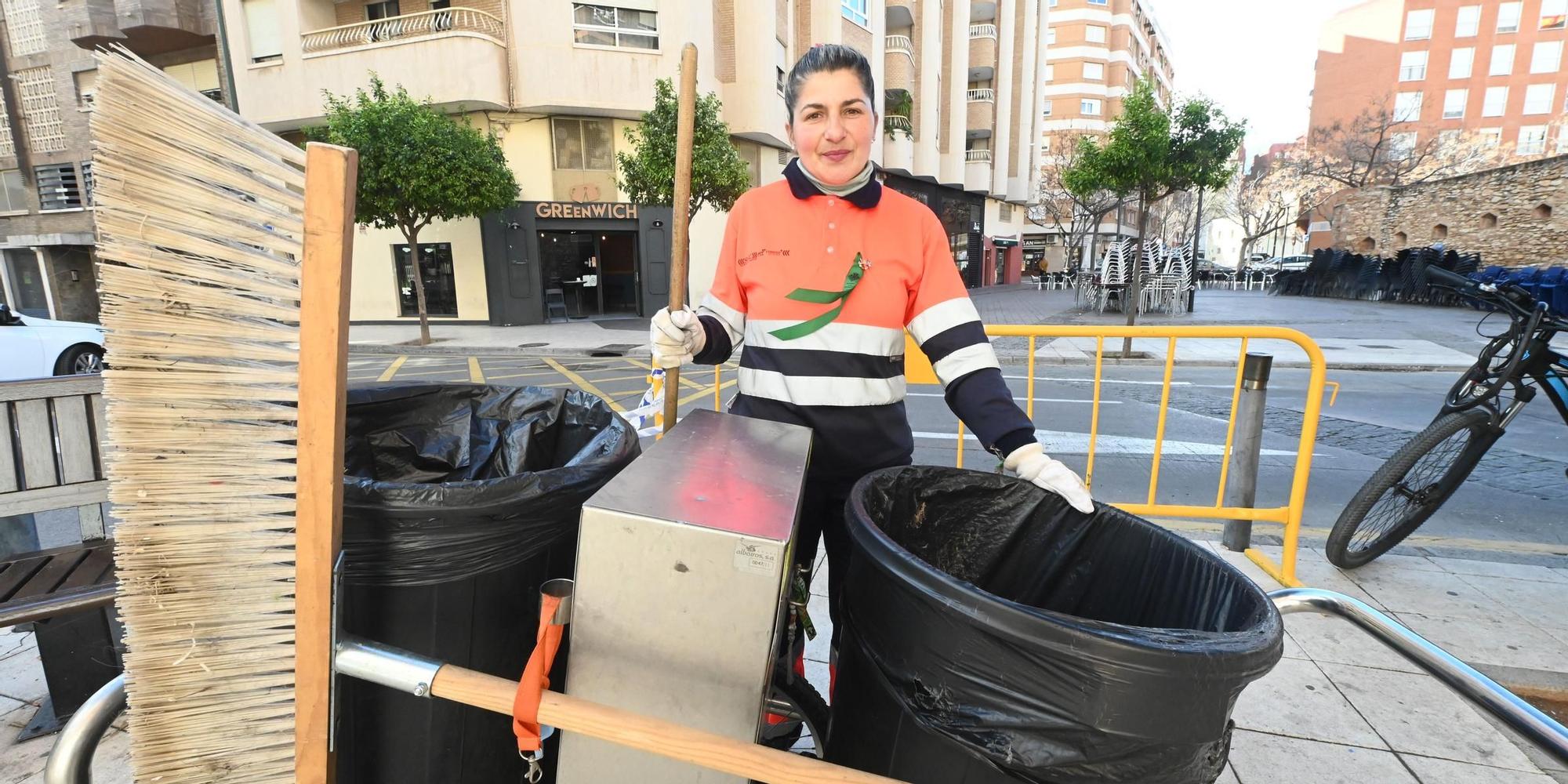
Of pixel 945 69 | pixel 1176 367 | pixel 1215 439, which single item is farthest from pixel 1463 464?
pixel 945 69

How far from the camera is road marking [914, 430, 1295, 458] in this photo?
18.2ft

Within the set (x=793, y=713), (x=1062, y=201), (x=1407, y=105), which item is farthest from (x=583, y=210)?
(x=1407, y=105)

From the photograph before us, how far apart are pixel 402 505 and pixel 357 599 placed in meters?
0.22

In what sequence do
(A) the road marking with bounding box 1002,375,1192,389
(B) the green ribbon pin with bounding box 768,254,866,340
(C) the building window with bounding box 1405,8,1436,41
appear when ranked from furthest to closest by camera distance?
(C) the building window with bounding box 1405,8,1436,41 < (A) the road marking with bounding box 1002,375,1192,389 < (B) the green ribbon pin with bounding box 768,254,866,340

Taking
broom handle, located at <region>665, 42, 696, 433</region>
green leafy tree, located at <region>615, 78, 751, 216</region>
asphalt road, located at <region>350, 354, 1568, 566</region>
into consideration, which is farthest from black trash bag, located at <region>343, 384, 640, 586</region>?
green leafy tree, located at <region>615, 78, 751, 216</region>

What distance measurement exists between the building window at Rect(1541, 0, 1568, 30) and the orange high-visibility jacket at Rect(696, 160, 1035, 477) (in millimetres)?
73188

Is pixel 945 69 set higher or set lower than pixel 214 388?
higher

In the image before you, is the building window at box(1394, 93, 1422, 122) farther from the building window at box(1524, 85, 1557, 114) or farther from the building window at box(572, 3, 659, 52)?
the building window at box(572, 3, 659, 52)

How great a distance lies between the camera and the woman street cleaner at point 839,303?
63.9 inches

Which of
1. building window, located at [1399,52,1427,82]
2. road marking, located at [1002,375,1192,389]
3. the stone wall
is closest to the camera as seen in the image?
road marking, located at [1002,375,1192,389]

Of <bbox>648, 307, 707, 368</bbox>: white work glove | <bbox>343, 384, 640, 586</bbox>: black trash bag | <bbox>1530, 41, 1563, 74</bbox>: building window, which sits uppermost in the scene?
<bbox>1530, 41, 1563, 74</bbox>: building window

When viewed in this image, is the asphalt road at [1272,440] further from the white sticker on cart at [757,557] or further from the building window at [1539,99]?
the building window at [1539,99]

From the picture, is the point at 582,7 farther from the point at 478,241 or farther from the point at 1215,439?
the point at 1215,439

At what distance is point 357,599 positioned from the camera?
1.25 metres
